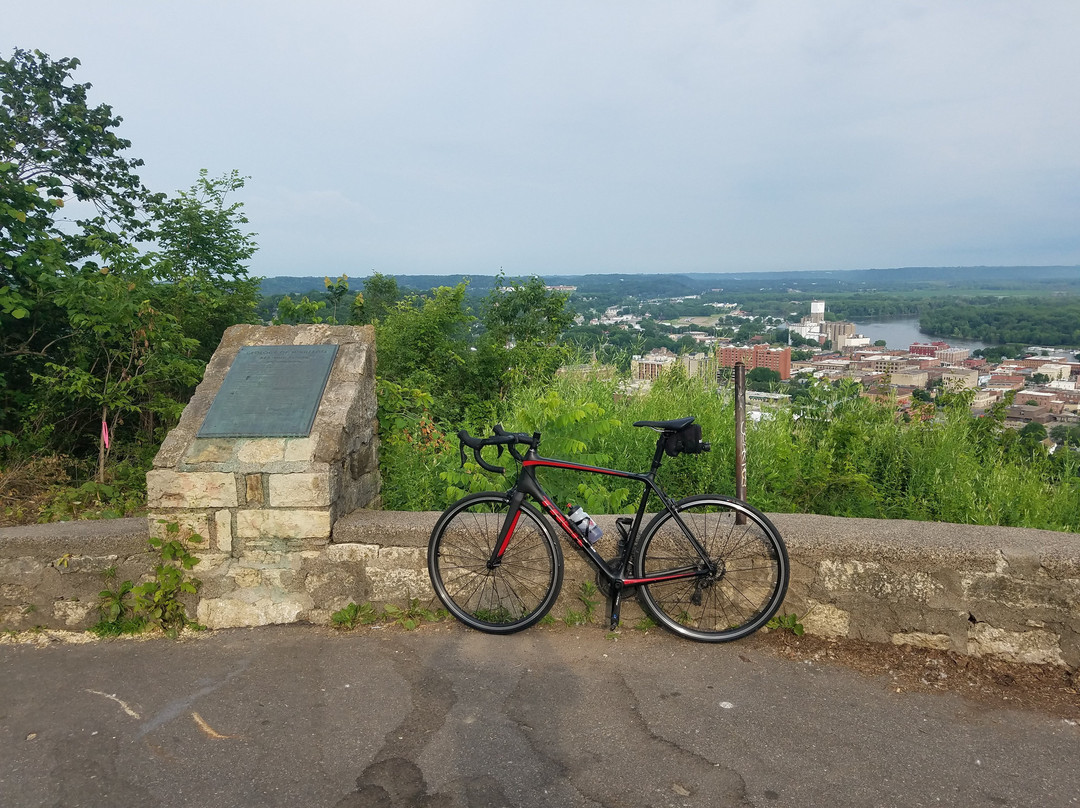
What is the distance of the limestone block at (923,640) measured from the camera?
11.3 feet

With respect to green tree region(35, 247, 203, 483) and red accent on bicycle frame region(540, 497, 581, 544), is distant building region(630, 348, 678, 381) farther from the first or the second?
green tree region(35, 247, 203, 483)

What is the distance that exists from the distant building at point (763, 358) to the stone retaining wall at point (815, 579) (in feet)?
9.92

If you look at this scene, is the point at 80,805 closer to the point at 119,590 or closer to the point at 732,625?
the point at 119,590

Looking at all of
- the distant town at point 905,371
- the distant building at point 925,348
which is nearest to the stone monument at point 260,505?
the distant town at point 905,371

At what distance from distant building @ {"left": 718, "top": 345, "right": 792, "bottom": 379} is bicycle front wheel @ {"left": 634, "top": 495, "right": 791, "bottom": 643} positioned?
331cm

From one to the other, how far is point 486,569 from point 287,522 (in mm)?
1066

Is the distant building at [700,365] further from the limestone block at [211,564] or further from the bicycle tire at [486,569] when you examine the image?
the limestone block at [211,564]

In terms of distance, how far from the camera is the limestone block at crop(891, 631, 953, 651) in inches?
135

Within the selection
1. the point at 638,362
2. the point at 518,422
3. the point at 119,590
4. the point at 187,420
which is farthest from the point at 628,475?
the point at 638,362

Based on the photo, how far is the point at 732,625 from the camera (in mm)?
3697

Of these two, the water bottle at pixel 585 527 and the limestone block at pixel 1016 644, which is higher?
the water bottle at pixel 585 527

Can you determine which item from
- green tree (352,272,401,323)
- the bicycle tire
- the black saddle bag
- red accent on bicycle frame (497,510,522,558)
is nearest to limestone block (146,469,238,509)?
the bicycle tire

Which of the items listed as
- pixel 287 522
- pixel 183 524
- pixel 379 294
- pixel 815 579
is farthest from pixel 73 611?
pixel 379 294

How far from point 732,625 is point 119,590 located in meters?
3.21
